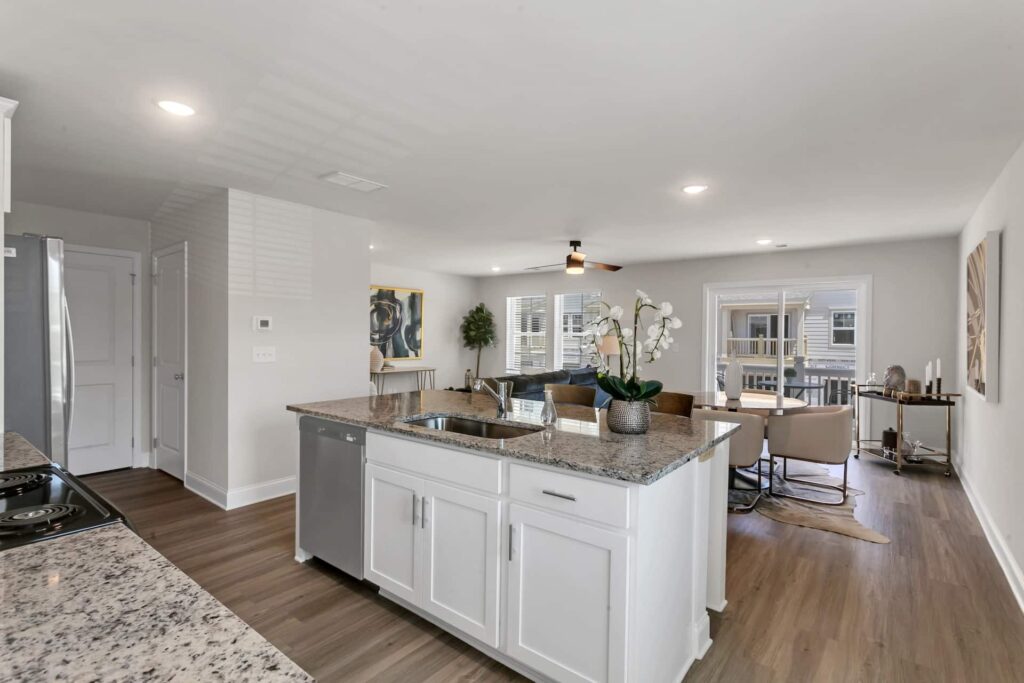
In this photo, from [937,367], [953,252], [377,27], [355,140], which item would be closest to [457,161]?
[355,140]

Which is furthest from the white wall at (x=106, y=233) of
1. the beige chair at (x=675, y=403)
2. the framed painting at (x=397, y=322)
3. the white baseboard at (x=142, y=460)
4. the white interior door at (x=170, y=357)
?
the beige chair at (x=675, y=403)

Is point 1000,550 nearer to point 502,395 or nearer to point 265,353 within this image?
point 502,395

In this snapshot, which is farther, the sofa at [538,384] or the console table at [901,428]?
the sofa at [538,384]

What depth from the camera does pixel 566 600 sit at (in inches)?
69.0

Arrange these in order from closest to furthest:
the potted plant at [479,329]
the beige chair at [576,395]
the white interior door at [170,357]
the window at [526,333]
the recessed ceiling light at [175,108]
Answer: the recessed ceiling light at [175,108] < the beige chair at [576,395] < the white interior door at [170,357] < the window at [526,333] < the potted plant at [479,329]

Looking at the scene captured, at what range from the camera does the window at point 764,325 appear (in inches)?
247

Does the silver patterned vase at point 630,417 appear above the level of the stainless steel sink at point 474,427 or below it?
above

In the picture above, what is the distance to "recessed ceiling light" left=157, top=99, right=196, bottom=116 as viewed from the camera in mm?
2307

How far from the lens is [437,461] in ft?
7.03

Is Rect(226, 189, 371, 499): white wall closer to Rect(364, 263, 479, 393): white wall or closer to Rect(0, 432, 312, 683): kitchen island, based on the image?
Rect(0, 432, 312, 683): kitchen island

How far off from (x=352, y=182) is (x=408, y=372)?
4.69 m

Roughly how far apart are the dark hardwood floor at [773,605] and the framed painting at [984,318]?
39.9 inches

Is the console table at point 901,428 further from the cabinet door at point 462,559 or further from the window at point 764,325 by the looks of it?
the cabinet door at point 462,559

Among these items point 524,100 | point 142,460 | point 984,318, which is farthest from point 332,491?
point 984,318
